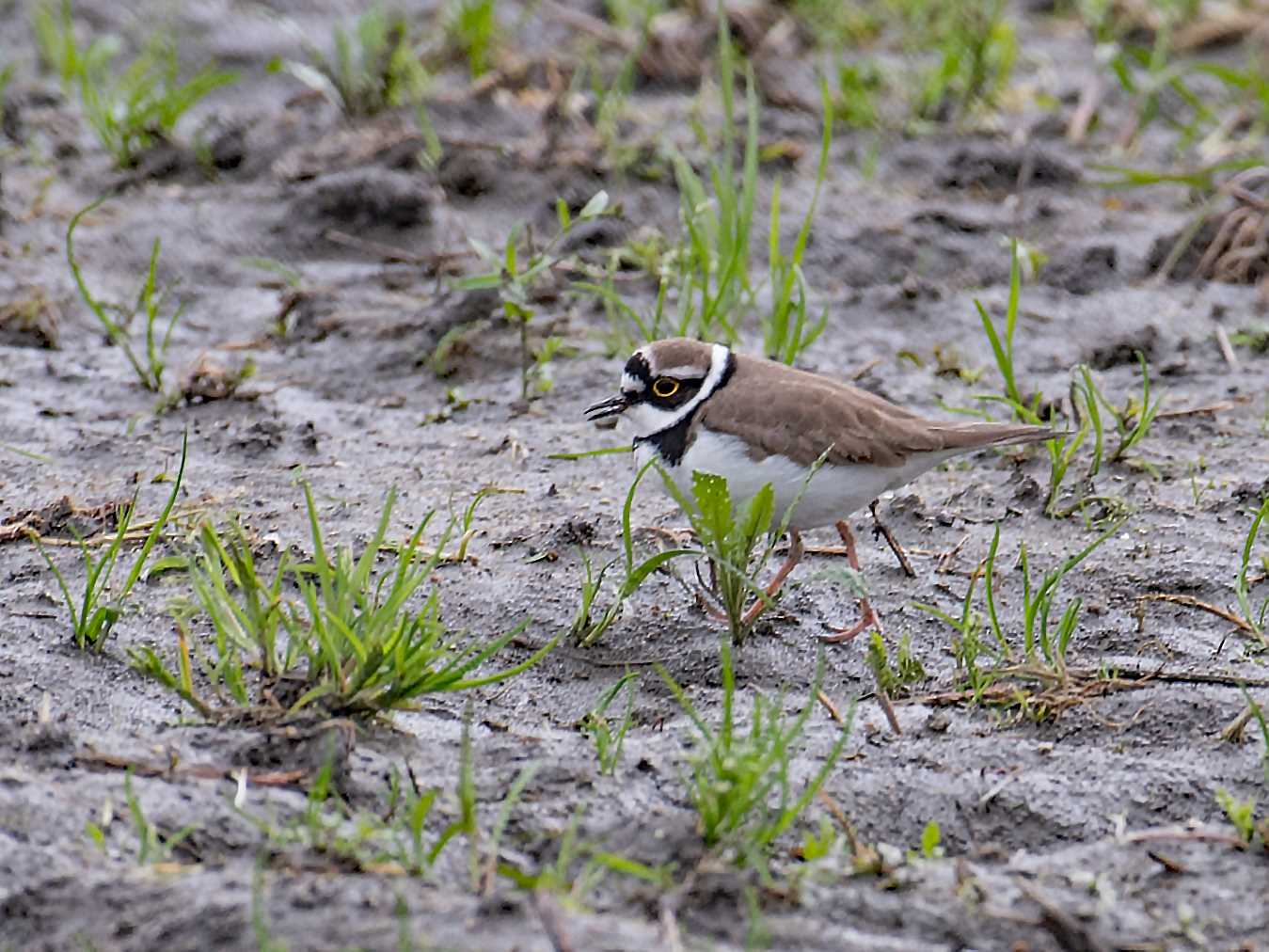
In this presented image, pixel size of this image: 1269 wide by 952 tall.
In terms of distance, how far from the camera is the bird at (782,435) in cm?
525

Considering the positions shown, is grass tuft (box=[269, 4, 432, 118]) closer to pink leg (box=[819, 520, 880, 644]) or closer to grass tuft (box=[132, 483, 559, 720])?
pink leg (box=[819, 520, 880, 644])

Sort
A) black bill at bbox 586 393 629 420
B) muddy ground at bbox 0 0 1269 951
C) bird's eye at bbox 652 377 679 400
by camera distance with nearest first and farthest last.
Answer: muddy ground at bbox 0 0 1269 951
bird's eye at bbox 652 377 679 400
black bill at bbox 586 393 629 420

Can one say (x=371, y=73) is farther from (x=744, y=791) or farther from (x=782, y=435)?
(x=744, y=791)

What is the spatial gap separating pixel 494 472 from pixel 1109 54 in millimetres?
4802

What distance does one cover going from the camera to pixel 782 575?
5.36 m

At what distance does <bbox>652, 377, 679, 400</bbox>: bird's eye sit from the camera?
5555mm

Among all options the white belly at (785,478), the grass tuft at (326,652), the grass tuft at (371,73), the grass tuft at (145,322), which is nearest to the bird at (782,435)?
the white belly at (785,478)

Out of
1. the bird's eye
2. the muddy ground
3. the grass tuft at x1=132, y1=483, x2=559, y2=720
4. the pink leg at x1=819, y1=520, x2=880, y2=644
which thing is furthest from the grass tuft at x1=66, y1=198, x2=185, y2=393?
the pink leg at x1=819, y1=520, x2=880, y2=644

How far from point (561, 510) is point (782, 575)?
3.04 feet

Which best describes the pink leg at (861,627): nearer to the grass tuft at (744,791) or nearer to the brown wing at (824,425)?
the brown wing at (824,425)

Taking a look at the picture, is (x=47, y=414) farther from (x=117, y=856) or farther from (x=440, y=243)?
(x=117, y=856)

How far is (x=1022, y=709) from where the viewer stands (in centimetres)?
461

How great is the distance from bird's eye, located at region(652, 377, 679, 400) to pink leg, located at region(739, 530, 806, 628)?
0.59 metres

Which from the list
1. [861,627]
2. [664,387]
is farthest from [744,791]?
[664,387]
